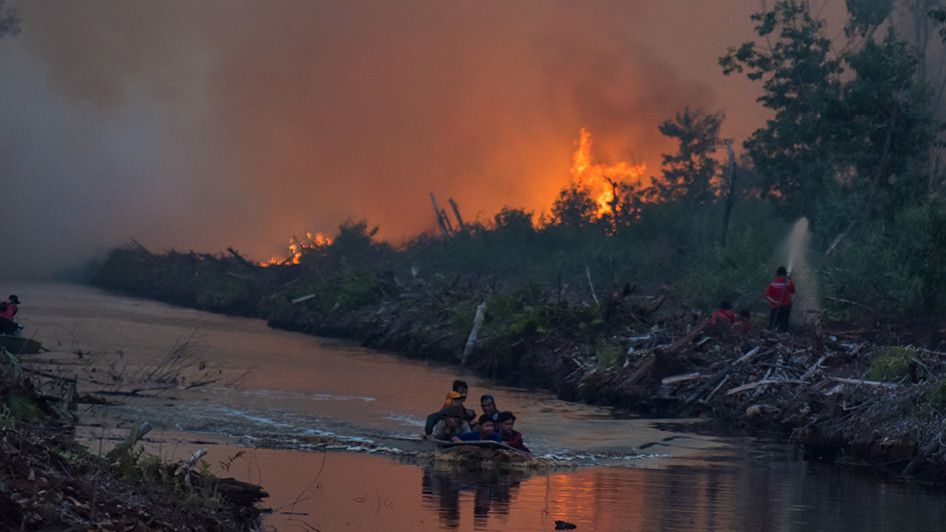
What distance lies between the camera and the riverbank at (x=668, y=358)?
2398 centimetres

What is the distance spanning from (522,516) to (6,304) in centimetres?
1580

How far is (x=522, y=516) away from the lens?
17.1 metres

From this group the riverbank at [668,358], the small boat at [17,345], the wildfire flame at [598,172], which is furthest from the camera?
the wildfire flame at [598,172]

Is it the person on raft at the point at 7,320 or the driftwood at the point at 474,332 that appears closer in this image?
the person on raft at the point at 7,320

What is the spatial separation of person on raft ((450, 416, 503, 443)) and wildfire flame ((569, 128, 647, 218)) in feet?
136

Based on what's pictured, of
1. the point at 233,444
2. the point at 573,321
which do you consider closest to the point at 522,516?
the point at 233,444

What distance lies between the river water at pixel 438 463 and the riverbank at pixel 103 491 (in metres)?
1.54

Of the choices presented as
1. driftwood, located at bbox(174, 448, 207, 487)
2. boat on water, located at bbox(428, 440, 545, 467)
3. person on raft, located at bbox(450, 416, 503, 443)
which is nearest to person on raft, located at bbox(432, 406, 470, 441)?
person on raft, located at bbox(450, 416, 503, 443)

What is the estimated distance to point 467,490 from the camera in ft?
62.6

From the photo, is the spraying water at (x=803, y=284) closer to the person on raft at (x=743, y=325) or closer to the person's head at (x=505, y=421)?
the person on raft at (x=743, y=325)

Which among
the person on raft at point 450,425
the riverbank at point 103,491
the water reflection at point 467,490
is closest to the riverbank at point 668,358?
the person on raft at point 450,425

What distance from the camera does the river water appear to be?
17312 mm

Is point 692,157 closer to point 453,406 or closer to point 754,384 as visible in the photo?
point 754,384

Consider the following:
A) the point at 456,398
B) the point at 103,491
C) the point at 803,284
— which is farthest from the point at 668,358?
the point at 103,491
